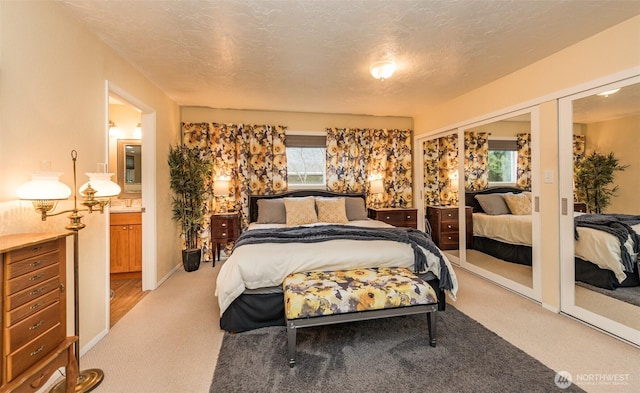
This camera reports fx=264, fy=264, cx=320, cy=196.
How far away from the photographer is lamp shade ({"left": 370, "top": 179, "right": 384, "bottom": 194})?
4.88m

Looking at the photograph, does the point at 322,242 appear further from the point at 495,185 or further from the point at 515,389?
the point at 495,185

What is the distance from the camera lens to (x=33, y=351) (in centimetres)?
139

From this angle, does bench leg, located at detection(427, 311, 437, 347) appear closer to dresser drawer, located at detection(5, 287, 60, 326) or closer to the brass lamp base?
the brass lamp base

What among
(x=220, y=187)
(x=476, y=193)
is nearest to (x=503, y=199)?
(x=476, y=193)

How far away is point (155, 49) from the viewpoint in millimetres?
2613

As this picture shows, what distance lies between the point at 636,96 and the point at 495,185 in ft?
5.12

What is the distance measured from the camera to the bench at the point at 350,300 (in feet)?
6.32

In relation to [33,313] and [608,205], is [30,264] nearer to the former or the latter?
[33,313]

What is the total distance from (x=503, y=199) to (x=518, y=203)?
0.72 ft

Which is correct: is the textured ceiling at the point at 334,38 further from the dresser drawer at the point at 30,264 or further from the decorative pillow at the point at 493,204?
the dresser drawer at the point at 30,264

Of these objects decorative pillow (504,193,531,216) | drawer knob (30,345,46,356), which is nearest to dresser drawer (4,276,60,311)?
drawer knob (30,345,46,356)

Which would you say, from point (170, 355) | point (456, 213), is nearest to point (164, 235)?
point (170, 355)

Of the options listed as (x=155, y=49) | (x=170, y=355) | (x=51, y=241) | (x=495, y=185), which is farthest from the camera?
(x=495, y=185)

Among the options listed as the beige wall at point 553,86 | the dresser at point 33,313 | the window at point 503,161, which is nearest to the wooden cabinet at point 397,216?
the window at point 503,161
